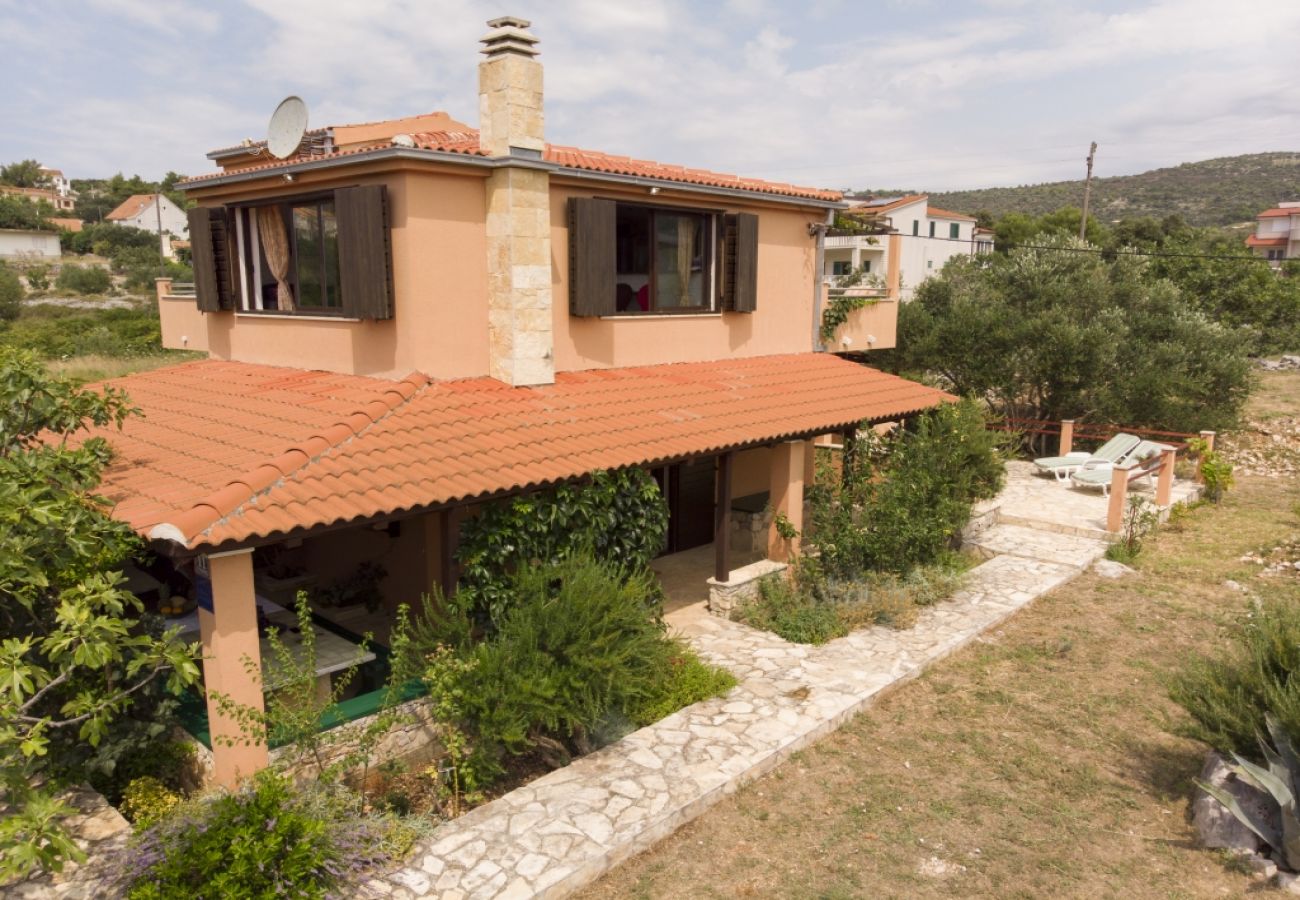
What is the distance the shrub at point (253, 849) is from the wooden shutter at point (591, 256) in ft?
23.4

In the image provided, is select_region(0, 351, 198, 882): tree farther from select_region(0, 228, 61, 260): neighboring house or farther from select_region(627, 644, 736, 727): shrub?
select_region(0, 228, 61, 260): neighboring house

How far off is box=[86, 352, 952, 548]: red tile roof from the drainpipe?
2.55m

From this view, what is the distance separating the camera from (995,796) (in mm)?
7695

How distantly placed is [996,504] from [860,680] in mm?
8554

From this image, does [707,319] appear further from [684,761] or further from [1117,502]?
[1117,502]

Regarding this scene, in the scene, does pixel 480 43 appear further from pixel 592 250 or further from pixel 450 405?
pixel 450 405

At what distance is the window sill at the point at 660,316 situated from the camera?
1232cm

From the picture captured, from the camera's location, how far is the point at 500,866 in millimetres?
6309

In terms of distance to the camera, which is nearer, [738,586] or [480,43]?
[480,43]

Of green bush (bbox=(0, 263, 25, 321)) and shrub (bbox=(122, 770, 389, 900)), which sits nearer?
shrub (bbox=(122, 770, 389, 900))

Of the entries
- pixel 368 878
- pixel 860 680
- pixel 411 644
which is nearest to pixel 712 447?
pixel 860 680

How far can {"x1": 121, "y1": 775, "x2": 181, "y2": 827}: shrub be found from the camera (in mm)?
6672

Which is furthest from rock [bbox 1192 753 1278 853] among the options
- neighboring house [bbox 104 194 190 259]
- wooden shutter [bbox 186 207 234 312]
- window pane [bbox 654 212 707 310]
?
neighboring house [bbox 104 194 190 259]

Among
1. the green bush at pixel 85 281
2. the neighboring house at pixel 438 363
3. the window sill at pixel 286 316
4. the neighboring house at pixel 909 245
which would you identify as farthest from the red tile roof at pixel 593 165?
the green bush at pixel 85 281
